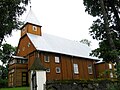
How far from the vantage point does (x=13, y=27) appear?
15.0m

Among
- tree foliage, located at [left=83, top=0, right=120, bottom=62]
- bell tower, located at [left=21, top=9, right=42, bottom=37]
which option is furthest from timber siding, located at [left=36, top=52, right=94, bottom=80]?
tree foliage, located at [left=83, top=0, right=120, bottom=62]

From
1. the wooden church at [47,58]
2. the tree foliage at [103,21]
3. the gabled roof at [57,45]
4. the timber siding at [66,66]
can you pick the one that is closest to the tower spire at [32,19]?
the wooden church at [47,58]

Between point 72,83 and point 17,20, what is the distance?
273 inches

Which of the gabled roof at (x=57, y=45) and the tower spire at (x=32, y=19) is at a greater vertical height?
the tower spire at (x=32, y=19)

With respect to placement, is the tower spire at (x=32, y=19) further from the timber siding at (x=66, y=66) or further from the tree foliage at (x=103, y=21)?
the tree foliage at (x=103, y=21)

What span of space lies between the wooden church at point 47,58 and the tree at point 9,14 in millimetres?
13313

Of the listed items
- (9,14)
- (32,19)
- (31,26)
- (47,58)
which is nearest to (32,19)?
(32,19)

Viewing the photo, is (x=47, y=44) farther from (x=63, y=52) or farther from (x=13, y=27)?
(x=13, y=27)

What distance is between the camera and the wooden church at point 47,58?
98.1 feet

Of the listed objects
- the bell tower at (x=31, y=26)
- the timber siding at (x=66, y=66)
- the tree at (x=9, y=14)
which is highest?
the bell tower at (x=31, y=26)

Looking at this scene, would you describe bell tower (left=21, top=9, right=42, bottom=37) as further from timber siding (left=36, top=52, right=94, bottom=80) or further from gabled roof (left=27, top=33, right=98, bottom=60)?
timber siding (left=36, top=52, right=94, bottom=80)

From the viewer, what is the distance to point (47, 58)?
3017 cm

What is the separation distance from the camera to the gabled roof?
30562 millimetres

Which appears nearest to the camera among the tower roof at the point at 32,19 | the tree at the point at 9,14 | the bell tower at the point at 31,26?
the tree at the point at 9,14
